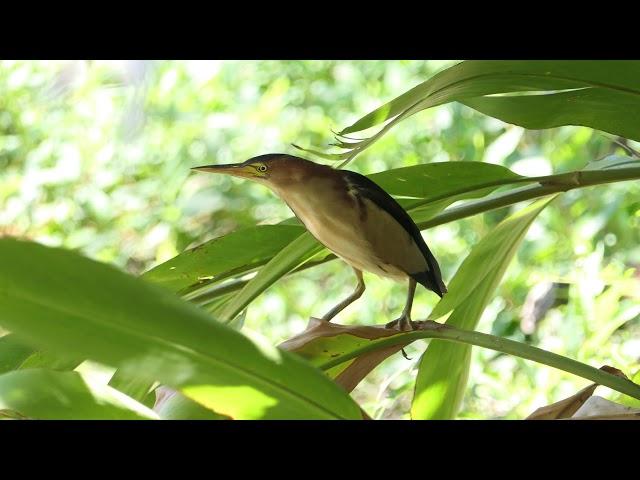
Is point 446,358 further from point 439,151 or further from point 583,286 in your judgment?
point 439,151

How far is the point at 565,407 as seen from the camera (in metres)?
0.61

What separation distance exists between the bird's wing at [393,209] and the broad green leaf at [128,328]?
177mm

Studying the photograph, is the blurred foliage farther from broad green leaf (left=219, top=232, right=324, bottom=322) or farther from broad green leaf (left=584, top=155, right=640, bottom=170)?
broad green leaf (left=219, top=232, right=324, bottom=322)

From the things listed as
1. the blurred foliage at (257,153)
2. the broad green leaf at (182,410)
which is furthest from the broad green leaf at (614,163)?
the blurred foliage at (257,153)

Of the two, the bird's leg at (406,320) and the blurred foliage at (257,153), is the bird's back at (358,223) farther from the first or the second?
the blurred foliage at (257,153)

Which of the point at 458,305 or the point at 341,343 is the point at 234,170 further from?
the point at 458,305

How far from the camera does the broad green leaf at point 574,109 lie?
2.21ft

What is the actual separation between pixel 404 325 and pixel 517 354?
67 millimetres

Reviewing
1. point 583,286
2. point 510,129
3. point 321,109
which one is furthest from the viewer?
point 321,109

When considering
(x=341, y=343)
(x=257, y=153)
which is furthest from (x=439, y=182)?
(x=257, y=153)
